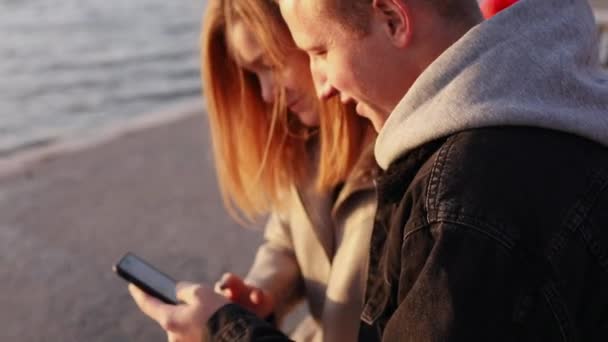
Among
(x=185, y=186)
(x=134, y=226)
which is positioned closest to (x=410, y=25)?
(x=134, y=226)

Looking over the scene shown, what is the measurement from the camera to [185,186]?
4734mm

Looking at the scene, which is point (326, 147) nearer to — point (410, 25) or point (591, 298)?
point (410, 25)

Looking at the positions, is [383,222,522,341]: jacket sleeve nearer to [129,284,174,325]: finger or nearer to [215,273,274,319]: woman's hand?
[129,284,174,325]: finger

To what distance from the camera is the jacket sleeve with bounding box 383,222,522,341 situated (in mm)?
1169

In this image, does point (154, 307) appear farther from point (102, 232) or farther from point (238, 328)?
point (102, 232)

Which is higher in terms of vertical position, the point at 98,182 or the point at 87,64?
the point at 98,182

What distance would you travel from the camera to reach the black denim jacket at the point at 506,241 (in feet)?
3.86

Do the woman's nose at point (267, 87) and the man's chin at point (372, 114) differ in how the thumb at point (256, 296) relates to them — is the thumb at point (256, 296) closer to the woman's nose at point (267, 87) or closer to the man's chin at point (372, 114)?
the woman's nose at point (267, 87)

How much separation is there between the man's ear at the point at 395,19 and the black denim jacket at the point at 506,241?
200 millimetres

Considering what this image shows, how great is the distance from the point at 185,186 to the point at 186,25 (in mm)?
5605

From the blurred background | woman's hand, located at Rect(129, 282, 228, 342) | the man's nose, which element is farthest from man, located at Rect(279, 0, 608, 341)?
the blurred background

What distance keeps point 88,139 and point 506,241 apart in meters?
4.86

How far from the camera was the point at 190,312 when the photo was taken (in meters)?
1.78

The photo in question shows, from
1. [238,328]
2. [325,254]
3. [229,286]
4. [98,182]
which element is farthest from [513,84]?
[98,182]
